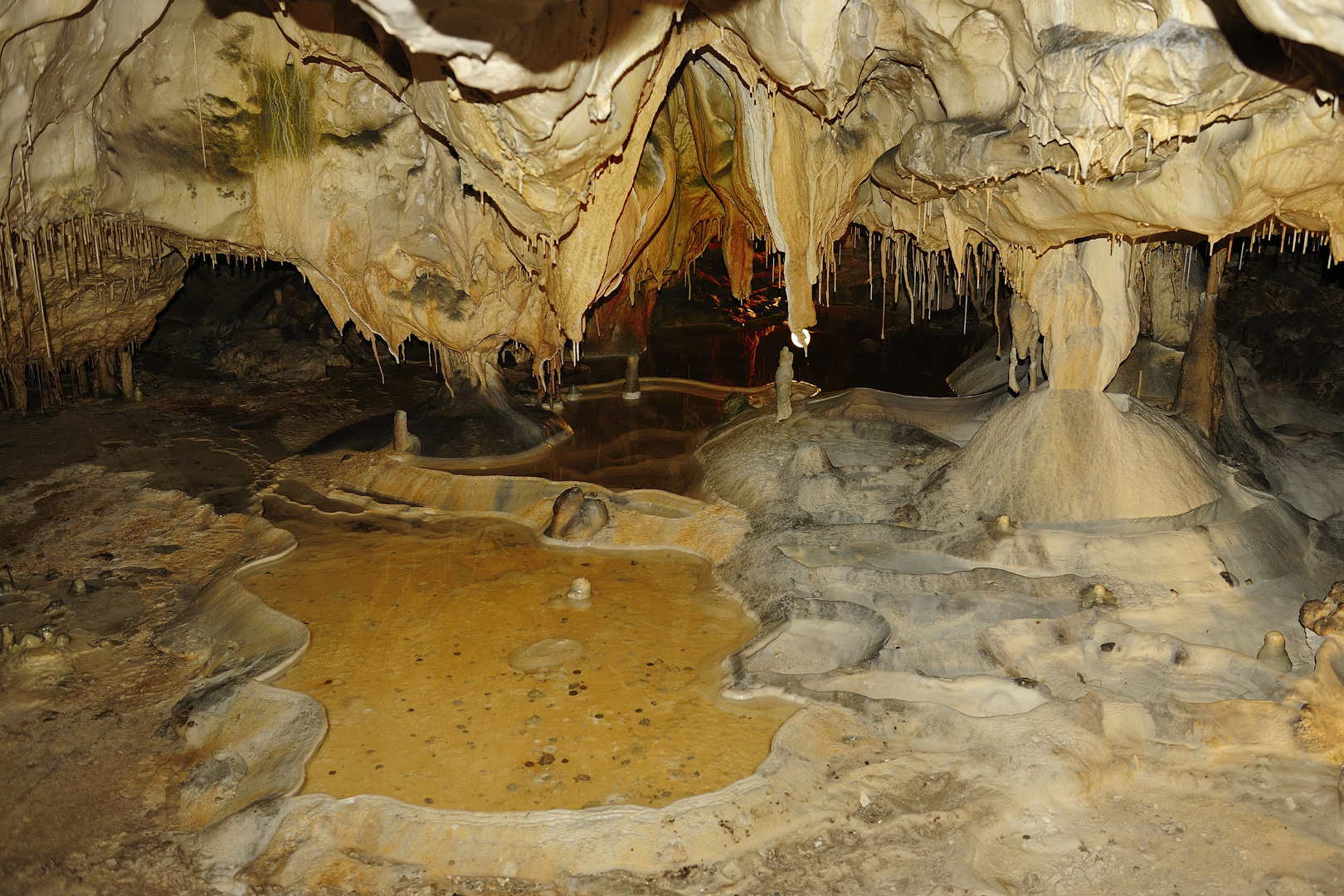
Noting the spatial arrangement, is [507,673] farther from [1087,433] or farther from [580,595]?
[1087,433]

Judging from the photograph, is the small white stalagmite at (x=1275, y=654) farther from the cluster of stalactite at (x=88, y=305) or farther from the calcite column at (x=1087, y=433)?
the cluster of stalactite at (x=88, y=305)

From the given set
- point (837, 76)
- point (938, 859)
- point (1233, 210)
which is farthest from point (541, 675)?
point (1233, 210)

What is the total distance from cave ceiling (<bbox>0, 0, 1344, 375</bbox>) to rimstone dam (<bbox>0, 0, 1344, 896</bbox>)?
0.15ft

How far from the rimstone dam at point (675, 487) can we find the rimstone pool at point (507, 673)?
51 mm

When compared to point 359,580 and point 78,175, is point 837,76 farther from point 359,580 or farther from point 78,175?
point 78,175

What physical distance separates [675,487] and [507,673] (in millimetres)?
4249

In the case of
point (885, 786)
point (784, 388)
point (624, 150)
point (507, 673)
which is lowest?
point (885, 786)

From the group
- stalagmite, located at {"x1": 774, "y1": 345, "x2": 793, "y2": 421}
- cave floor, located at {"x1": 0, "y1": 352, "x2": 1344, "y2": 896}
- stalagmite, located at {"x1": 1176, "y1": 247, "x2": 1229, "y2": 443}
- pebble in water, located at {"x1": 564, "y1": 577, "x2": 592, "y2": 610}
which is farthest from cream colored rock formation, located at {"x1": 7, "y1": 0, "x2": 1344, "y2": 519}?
pebble in water, located at {"x1": 564, "y1": 577, "x2": 592, "y2": 610}

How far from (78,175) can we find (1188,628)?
36.3 feet

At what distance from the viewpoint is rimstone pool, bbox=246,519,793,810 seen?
666cm

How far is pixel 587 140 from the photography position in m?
7.00

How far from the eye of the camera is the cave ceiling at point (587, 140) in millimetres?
6121

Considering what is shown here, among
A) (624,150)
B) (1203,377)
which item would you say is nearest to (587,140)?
(624,150)

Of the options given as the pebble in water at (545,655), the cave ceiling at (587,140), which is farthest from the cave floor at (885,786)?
the cave ceiling at (587,140)
